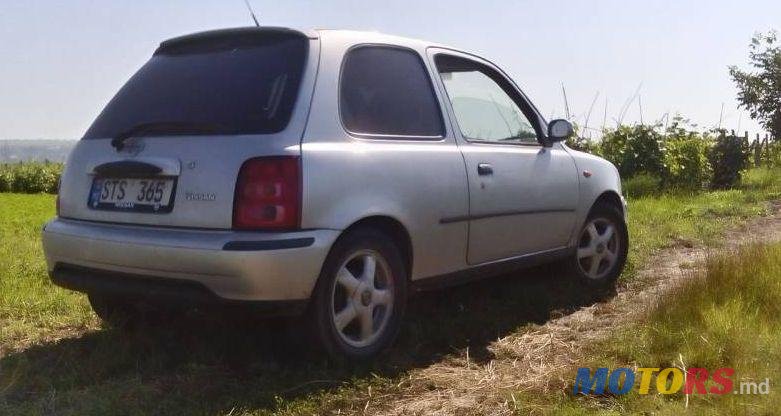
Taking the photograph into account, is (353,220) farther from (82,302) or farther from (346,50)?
(82,302)

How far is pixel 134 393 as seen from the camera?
11.6 ft

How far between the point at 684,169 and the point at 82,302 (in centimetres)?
1127

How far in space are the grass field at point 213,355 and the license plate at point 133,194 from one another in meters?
0.59

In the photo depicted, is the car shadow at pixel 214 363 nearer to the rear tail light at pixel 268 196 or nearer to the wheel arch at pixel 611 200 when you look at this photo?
the rear tail light at pixel 268 196

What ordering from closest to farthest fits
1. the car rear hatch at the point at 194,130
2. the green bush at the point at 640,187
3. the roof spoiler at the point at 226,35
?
the car rear hatch at the point at 194,130, the roof spoiler at the point at 226,35, the green bush at the point at 640,187

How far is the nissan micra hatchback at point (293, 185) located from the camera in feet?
11.4

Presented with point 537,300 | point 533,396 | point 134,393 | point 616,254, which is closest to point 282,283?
point 134,393

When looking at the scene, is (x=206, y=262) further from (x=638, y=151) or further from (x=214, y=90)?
(x=638, y=151)

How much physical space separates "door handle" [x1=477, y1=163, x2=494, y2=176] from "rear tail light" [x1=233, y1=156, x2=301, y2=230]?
1.37 meters

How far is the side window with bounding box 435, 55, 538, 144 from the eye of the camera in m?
4.68

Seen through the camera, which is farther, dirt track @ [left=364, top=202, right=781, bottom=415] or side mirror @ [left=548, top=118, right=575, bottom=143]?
side mirror @ [left=548, top=118, right=575, bottom=143]

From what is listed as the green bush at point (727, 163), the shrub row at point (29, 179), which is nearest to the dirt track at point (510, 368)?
the green bush at point (727, 163)

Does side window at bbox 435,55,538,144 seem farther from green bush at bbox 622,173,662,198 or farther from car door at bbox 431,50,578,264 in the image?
green bush at bbox 622,173,662,198

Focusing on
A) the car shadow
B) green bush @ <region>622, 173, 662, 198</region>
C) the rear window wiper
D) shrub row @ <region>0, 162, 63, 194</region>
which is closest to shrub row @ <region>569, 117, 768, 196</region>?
green bush @ <region>622, 173, 662, 198</region>
